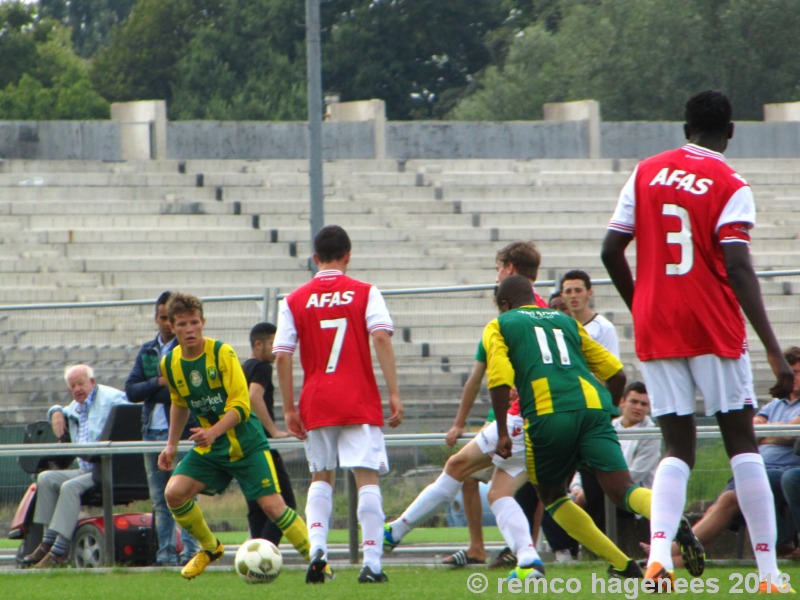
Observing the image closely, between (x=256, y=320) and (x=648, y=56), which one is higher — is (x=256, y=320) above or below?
below

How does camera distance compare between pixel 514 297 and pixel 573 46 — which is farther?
pixel 573 46

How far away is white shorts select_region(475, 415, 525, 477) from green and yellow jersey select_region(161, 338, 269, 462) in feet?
4.16

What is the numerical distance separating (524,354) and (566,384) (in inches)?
9.3

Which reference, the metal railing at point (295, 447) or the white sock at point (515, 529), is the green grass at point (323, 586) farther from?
the metal railing at point (295, 447)

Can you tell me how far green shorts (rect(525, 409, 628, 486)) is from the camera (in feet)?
21.2

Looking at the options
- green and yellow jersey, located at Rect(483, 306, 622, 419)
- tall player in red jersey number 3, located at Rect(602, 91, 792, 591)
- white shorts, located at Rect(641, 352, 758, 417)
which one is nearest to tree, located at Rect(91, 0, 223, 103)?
green and yellow jersey, located at Rect(483, 306, 622, 419)

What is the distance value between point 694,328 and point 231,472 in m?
3.31

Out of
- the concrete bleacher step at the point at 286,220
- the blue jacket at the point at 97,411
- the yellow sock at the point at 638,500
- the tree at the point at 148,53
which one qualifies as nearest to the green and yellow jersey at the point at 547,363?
the yellow sock at the point at 638,500

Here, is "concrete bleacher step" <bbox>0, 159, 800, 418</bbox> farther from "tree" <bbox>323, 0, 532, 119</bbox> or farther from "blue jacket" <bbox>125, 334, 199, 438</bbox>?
"tree" <bbox>323, 0, 532, 119</bbox>

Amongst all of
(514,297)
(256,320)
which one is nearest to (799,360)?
(514,297)

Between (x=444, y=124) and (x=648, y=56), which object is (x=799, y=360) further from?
(x=648, y=56)

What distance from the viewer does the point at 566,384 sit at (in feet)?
21.5

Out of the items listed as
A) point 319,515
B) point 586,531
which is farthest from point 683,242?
point 319,515

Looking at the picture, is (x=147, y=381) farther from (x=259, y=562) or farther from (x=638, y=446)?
(x=638, y=446)
